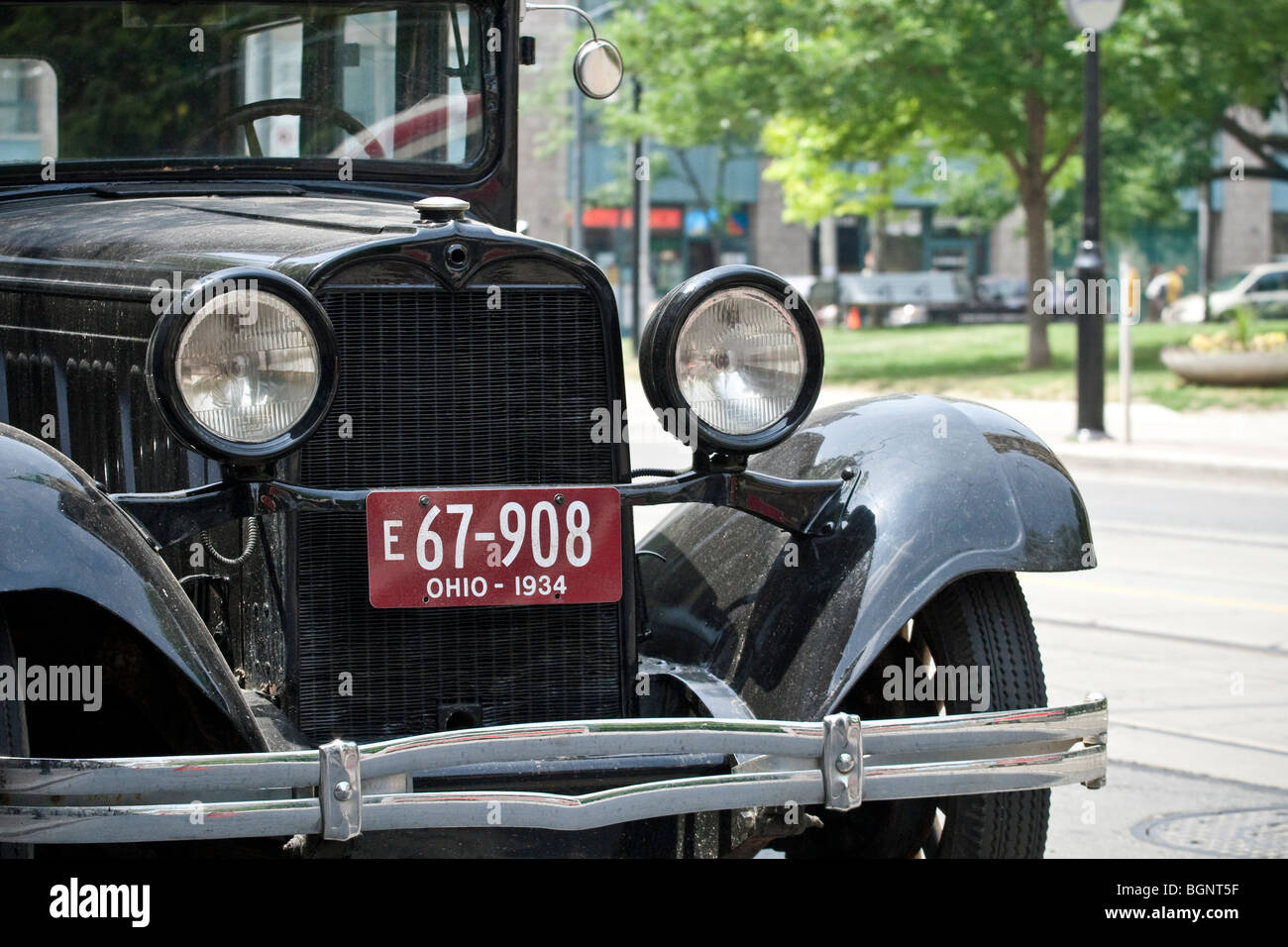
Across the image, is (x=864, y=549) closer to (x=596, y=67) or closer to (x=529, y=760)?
(x=529, y=760)

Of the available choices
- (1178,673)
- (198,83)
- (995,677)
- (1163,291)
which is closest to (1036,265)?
(1178,673)

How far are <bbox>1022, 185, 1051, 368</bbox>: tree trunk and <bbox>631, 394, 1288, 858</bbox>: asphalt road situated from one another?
406 inches

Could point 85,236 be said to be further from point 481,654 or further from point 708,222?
point 708,222

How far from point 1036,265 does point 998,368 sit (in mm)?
1705

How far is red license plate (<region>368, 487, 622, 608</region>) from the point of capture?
3.26m

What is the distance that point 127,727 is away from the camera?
3.34 m

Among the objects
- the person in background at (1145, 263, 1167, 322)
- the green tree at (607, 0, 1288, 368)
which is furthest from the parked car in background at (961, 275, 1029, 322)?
the green tree at (607, 0, 1288, 368)

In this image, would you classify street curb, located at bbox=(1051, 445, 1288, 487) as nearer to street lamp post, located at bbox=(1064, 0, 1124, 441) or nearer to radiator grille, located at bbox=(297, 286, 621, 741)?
street lamp post, located at bbox=(1064, 0, 1124, 441)

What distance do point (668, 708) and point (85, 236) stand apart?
1.73 m

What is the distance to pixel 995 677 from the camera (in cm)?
367

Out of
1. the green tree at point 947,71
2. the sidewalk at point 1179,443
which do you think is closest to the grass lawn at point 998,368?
the sidewalk at point 1179,443

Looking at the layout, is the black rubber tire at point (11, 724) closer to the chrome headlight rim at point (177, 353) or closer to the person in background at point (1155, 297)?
the chrome headlight rim at point (177, 353)
